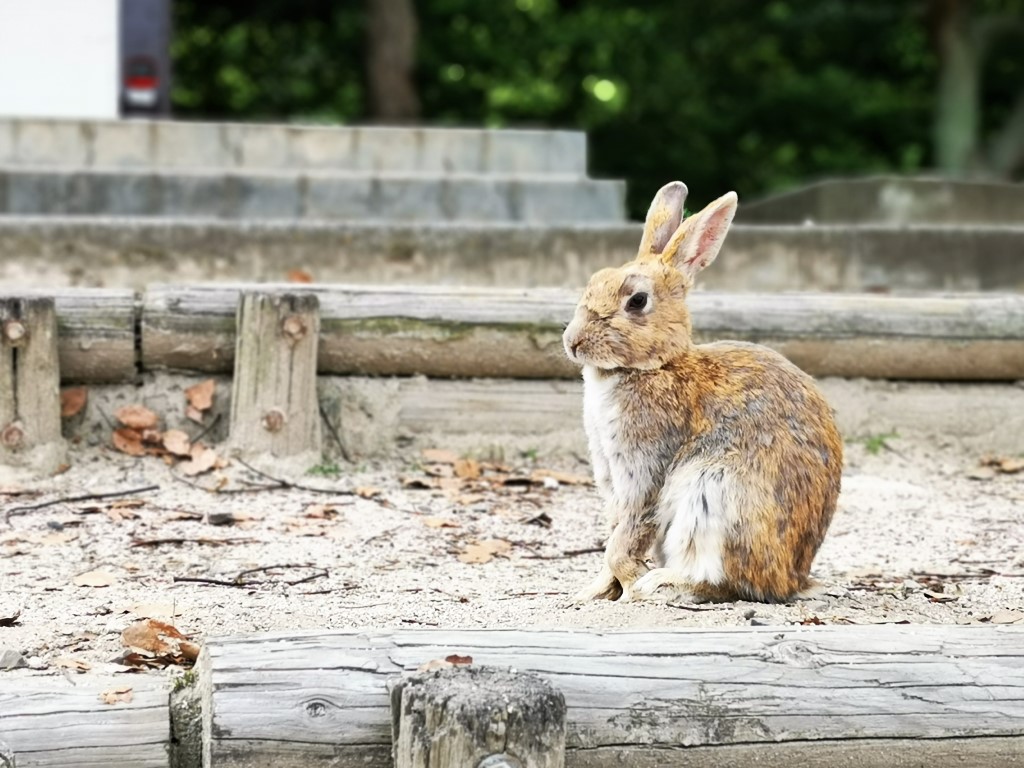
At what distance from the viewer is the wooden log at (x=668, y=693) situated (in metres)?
2.72

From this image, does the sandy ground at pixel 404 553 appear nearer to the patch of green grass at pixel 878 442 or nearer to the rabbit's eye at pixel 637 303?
the patch of green grass at pixel 878 442

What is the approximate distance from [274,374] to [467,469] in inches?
30.9

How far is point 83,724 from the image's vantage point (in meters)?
2.81

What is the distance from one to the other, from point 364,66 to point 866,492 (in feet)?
42.3

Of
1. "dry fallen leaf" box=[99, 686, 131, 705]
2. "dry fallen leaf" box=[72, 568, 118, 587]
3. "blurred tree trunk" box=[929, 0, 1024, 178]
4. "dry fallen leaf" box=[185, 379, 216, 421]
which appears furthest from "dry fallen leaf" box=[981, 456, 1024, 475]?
"blurred tree trunk" box=[929, 0, 1024, 178]

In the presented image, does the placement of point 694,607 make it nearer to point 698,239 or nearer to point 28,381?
point 698,239

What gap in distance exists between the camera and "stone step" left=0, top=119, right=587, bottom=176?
8.61 meters

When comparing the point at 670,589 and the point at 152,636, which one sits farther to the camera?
the point at 670,589

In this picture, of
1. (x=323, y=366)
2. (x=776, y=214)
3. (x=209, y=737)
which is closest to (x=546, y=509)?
(x=323, y=366)

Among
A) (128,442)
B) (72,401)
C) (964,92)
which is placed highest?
(964,92)

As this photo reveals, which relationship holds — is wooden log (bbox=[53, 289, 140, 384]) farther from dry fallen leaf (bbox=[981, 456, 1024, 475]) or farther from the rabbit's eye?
dry fallen leaf (bbox=[981, 456, 1024, 475])

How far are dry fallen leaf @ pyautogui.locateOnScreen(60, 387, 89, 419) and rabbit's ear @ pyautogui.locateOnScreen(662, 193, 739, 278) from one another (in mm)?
2548

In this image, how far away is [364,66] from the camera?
1720 centimetres

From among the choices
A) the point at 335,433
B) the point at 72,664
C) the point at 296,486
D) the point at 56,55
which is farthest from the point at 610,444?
the point at 56,55
